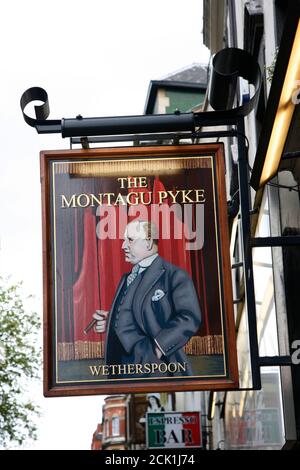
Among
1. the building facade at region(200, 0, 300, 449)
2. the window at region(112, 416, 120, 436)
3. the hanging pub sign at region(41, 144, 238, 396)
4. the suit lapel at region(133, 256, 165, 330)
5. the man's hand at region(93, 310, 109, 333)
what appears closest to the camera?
the hanging pub sign at region(41, 144, 238, 396)

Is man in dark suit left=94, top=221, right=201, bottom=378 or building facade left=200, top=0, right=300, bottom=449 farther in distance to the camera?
building facade left=200, top=0, right=300, bottom=449

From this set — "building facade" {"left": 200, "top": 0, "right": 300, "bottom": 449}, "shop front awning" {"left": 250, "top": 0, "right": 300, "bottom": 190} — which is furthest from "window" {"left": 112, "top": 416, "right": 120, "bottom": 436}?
"shop front awning" {"left": 250, "top": 0, "right": 300, "bottom": 190}

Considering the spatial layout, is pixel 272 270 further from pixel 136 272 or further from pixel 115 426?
pixel 115 426

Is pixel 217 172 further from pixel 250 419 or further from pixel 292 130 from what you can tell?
pixel 250 419

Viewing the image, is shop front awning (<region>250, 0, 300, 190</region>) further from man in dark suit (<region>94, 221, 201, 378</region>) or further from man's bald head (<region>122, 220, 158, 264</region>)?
man in dark suit (<region>94, 221, 201, 378</region>)

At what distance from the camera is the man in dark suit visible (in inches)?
363

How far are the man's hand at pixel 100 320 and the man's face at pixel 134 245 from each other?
1.93ft

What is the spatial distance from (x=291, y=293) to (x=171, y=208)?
6.87ft

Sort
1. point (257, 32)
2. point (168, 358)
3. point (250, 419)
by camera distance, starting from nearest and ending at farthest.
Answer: point (168, 358), point (257, 32), point (250, 419)

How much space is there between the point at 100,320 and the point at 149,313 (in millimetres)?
480

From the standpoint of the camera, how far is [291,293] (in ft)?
36.0

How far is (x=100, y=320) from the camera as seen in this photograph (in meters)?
9.41
